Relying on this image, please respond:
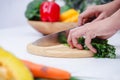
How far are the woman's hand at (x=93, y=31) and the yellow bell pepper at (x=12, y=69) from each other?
52 cm

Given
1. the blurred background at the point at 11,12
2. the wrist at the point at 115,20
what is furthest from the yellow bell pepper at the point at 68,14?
the blurred background at the point at 11,12

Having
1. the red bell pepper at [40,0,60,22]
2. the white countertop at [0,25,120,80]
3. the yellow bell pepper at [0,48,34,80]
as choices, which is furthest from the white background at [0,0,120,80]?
the yellow bell pepper at [0,48,34,80]

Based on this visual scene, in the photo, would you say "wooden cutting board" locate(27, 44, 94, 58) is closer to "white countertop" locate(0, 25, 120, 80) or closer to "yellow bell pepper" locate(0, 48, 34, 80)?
"white countertop" locate(0, 25, 120, 80)

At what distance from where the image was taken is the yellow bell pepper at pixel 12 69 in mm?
574

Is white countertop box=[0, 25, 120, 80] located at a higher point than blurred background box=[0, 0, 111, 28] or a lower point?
lower

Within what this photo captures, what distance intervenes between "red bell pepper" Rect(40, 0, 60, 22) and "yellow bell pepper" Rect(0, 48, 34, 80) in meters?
1.00

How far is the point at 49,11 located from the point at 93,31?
23.1 inches

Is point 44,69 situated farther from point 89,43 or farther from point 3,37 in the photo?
point 3,37

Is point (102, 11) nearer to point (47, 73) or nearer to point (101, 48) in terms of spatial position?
point (101, 48)

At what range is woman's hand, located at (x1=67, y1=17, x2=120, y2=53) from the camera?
41.4 inches

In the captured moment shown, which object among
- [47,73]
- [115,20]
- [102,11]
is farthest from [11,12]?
[47,73]

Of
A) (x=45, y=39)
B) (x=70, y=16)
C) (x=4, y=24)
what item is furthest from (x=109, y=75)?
(x=4, y=24)

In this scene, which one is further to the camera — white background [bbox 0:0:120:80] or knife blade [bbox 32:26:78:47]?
knife blade [bbox 32:26:78:47]

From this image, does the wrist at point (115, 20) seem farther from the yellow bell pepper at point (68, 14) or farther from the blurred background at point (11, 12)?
the blurred background at point (11, 12)
